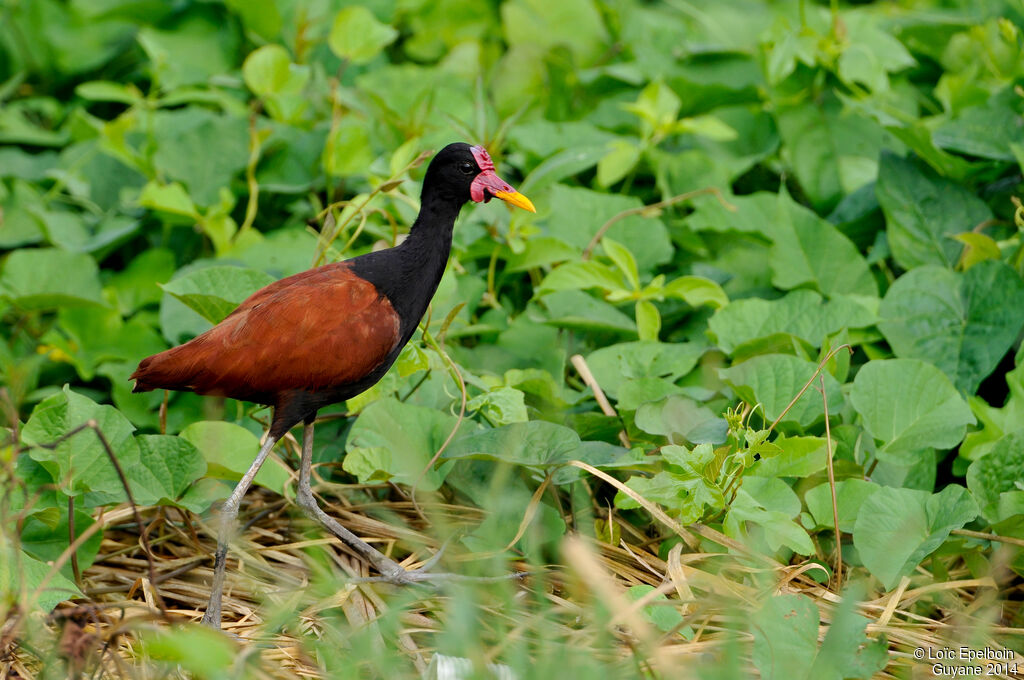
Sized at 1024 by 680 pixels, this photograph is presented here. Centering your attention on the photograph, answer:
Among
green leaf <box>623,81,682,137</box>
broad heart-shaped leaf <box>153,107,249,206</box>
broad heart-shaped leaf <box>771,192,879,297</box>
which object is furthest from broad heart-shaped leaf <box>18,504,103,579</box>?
green leaf <box>623,81,682,137</box>

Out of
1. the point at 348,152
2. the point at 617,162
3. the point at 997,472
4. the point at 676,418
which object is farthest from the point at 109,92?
the point at 997,472

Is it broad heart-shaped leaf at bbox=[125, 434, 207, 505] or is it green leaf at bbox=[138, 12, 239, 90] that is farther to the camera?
green leaf at bbox=[138, 12, 239, 90]

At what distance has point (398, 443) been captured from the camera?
3385 millimetres

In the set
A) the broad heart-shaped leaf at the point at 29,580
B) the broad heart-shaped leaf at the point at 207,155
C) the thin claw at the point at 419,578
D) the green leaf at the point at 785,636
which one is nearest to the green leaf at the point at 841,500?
the green leaf at the point at 785,636

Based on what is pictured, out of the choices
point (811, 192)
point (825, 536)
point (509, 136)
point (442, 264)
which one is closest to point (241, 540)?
point (442, 264)

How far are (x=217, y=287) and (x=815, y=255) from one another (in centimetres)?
243

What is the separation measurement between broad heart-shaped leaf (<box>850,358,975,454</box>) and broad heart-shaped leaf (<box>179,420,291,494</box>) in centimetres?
201

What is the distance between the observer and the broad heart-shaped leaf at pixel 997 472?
325 centimetres

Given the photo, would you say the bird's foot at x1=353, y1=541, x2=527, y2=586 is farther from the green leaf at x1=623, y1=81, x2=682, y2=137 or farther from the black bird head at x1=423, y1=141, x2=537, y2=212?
the green leaf at x1=623, y1=81, x2=682, y2=137

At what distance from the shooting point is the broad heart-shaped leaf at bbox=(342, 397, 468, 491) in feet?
10.7

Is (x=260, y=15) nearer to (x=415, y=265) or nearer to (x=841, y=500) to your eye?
(x=415, y=265)

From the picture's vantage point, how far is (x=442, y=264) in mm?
3381

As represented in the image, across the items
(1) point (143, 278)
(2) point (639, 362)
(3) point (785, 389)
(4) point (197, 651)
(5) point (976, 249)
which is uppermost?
(4) point (197, 651)

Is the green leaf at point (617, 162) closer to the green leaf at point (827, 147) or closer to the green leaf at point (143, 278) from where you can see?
the green leaf at point (827, 147)
